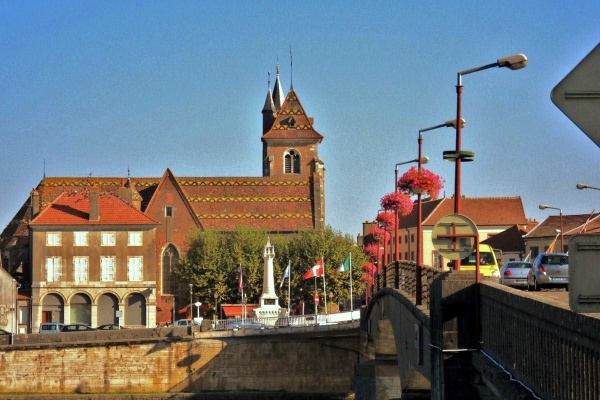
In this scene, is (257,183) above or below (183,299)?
above

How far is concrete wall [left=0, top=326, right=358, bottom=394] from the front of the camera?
69.2 m

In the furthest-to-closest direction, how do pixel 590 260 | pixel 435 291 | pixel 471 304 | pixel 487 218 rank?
1. pixel 487 218
2. pixel 435 291
3. pixel 471 304
4. pixel 590 260

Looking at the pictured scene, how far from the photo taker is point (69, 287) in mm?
101250

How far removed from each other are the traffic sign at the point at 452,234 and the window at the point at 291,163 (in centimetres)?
10992

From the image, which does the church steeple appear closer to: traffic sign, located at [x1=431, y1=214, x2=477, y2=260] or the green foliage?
the green foliage

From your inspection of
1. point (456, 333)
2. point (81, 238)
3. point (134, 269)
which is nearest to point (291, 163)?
point (134, 269)

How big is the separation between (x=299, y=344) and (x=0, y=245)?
179ft

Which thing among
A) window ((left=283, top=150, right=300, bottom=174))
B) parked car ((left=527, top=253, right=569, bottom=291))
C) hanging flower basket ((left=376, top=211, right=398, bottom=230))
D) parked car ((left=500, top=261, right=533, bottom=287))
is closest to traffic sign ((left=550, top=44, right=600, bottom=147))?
parked car ((left=527, top=253, right=569, bottom=291))

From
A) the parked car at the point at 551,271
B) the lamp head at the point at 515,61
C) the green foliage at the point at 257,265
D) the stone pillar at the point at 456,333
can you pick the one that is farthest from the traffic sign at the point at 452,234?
the green foliage at the point at 257,265

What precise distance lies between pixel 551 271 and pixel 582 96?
29.2m

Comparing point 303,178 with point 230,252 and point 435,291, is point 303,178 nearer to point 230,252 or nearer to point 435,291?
point 230,252

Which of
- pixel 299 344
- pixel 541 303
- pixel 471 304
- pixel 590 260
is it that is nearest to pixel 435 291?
pixel 471 304

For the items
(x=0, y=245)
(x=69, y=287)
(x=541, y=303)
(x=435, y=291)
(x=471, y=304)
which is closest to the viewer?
(x=541, y=303)

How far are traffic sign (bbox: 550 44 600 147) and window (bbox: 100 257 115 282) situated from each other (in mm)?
96620
